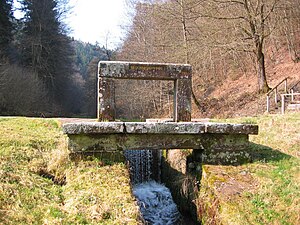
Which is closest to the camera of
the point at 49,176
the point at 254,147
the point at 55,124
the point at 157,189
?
the point at 49,176

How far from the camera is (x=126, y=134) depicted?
5.84 m

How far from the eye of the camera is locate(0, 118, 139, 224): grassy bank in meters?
4.13

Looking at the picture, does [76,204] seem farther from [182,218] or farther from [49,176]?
[182,218]

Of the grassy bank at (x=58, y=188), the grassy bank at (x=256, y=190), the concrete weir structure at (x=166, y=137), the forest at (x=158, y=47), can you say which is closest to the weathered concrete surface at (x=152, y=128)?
the concrete weir structure at (x=166, y=137)

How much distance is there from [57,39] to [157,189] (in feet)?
81.5

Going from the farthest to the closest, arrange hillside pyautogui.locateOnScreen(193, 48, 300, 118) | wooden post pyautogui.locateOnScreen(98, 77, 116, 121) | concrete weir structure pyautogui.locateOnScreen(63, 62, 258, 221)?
hillside pyautogui.locateOnScreen(193, 48, 300, 118), wooden post pyautogui.locateOnScreen(98, 77, 116, 121), concrete weir structure pyautogui.locateOnScreen(63, 62, 258, 221)

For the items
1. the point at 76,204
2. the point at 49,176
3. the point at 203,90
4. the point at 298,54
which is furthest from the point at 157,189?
the point at 203,90

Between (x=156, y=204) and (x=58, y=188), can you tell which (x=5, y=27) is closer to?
(x=156, y=204)

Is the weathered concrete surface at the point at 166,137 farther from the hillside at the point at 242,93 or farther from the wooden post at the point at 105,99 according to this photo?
the hillside at the point at 242,93

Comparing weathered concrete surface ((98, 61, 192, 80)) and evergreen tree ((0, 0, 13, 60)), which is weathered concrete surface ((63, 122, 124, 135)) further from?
evergreen tree ((0, 0, 13, 60))

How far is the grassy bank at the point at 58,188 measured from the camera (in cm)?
413

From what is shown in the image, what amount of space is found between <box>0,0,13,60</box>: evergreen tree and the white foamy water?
2109cm

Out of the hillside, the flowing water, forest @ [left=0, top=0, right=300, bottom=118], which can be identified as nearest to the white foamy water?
the flowing water

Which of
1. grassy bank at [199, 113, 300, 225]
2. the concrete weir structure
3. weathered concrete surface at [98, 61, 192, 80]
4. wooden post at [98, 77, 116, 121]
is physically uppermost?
weathered concrete surface at [98, 61, 192, 80]
